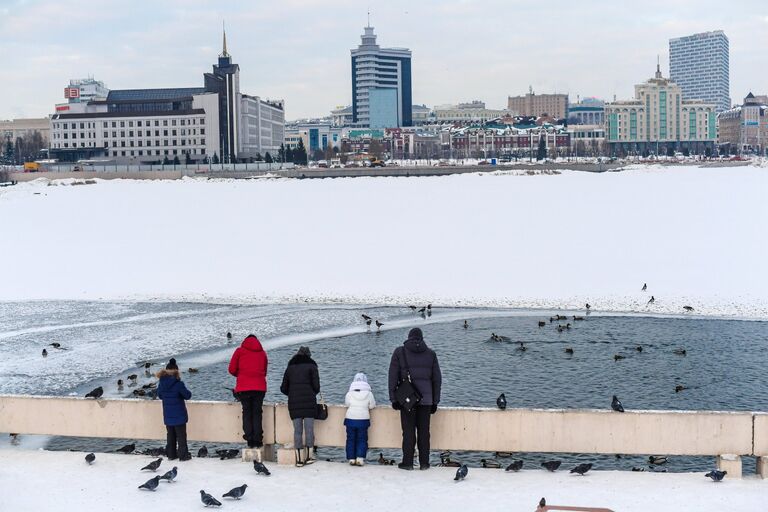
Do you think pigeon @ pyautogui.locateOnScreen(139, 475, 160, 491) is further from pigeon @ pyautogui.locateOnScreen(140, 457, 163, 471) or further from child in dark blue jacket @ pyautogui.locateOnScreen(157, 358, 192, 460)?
child in dark blue jacket @ pyautogui.locateOnScreen(157, 358, 192, 460)

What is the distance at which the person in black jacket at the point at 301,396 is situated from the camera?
536 inches

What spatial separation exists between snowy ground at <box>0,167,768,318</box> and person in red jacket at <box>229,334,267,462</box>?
1937 cm

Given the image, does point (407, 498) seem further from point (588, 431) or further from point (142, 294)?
point (142, 294)

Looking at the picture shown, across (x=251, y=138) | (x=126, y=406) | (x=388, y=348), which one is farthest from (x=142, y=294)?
(x=251, y=138)

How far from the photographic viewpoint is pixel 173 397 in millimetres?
13906

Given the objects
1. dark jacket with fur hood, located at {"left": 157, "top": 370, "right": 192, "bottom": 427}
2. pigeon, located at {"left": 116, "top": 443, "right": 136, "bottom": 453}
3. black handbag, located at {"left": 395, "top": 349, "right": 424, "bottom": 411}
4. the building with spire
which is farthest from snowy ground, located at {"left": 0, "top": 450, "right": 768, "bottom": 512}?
the building with spire

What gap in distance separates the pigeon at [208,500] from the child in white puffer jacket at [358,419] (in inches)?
91.2

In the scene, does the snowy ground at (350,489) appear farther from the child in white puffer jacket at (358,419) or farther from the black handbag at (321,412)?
the black handbag at (321,412)

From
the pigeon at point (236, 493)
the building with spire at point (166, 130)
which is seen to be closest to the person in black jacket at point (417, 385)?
the pigeon at point (236, 493)

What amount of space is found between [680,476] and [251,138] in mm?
189091

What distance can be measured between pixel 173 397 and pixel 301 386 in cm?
180

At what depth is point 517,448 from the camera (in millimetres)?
13781

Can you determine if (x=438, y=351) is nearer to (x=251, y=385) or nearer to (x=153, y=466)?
(x=251, y=385)

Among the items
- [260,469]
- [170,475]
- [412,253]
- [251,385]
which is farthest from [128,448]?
[412,253]
